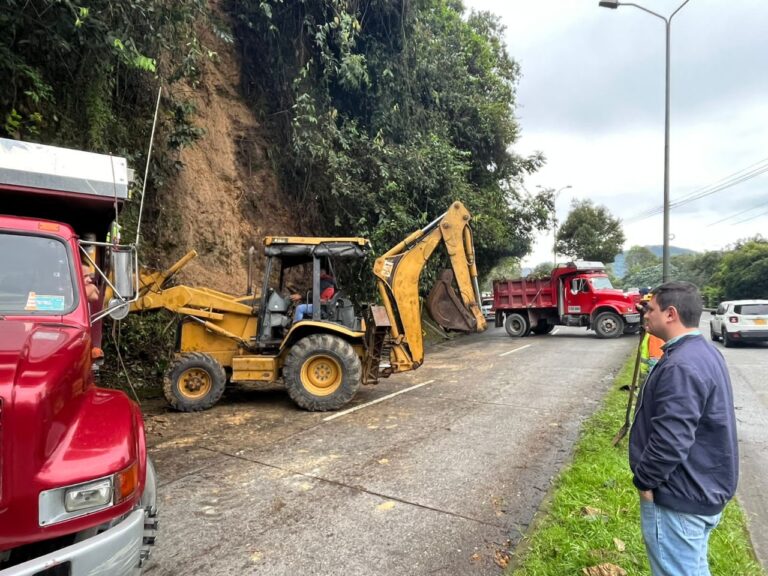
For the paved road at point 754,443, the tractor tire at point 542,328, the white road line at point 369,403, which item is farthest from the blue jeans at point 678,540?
the tractor tire at point 542,328

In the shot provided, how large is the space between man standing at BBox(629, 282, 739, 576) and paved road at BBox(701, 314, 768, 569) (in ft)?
5.63

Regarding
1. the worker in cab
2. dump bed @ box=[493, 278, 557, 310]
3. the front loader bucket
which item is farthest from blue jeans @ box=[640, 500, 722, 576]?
dump bed @ box=[493, 278, 557, 310]

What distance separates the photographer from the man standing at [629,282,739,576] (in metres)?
2.07

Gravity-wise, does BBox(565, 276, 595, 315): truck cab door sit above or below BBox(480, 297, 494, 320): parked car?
above

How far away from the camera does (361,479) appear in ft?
14.7

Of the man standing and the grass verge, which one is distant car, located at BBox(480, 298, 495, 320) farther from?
the man standing

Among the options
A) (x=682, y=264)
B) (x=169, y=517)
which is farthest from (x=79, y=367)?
(x=682, y=264)

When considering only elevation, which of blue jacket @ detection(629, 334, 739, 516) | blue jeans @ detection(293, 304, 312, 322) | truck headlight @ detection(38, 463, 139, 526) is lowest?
truck headlight @ detection(38, 463, 139, 526)

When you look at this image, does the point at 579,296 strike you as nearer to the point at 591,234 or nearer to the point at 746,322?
the point at 746,322

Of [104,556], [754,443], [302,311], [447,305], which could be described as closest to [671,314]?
[104,556]

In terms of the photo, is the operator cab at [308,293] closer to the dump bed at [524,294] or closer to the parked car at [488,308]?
the dump bed at [524,294]

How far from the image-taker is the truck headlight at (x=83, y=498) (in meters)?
2.09

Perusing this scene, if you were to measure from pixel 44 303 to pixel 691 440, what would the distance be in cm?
372

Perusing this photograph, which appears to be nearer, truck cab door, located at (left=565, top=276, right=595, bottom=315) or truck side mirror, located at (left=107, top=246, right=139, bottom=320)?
truck side mirror, located at (left=107, top=246, right=139, bottom=320)
